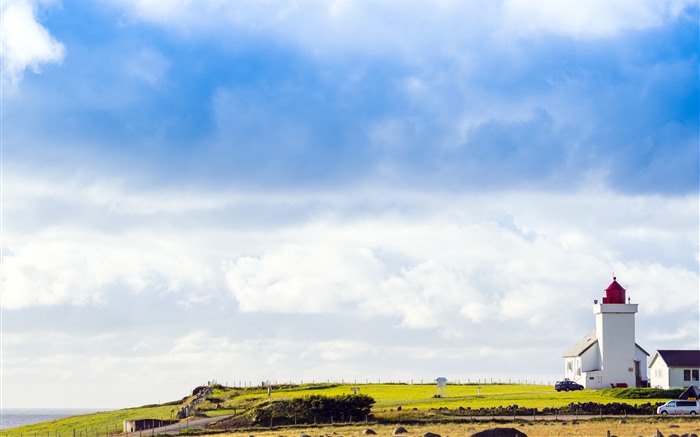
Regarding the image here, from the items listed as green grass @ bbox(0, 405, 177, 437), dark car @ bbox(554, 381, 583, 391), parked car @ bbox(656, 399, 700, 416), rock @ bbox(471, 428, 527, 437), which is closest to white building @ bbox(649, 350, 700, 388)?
dark car @ bbox(554, 381, 583, 391)

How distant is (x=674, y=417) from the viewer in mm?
82125

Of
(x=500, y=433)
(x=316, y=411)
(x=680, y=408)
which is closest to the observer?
(x=500, y=433)

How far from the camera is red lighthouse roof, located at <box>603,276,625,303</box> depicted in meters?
120

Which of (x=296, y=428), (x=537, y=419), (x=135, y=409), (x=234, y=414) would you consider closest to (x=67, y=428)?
(x=135, y=409)

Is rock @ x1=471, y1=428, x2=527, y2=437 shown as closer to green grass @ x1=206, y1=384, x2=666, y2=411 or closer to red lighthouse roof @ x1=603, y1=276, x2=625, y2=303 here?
green grass @ x1=206, y1=384, x2=666, y2=411

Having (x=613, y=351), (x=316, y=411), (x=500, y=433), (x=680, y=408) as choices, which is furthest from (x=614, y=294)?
(x=500, y=433)

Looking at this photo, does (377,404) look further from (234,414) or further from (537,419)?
(537,419)

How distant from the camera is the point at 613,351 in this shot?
4700 inches

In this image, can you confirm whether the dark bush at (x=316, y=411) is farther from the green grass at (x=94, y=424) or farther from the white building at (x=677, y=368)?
the white building at (x=677, y=368)

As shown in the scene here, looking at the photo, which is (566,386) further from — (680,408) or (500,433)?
(500,433)

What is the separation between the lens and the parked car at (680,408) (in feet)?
286

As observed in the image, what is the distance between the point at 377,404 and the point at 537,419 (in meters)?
23.2

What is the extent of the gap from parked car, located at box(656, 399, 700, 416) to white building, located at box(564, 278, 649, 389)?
30.2 meters

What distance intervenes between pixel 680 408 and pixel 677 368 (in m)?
29.4
